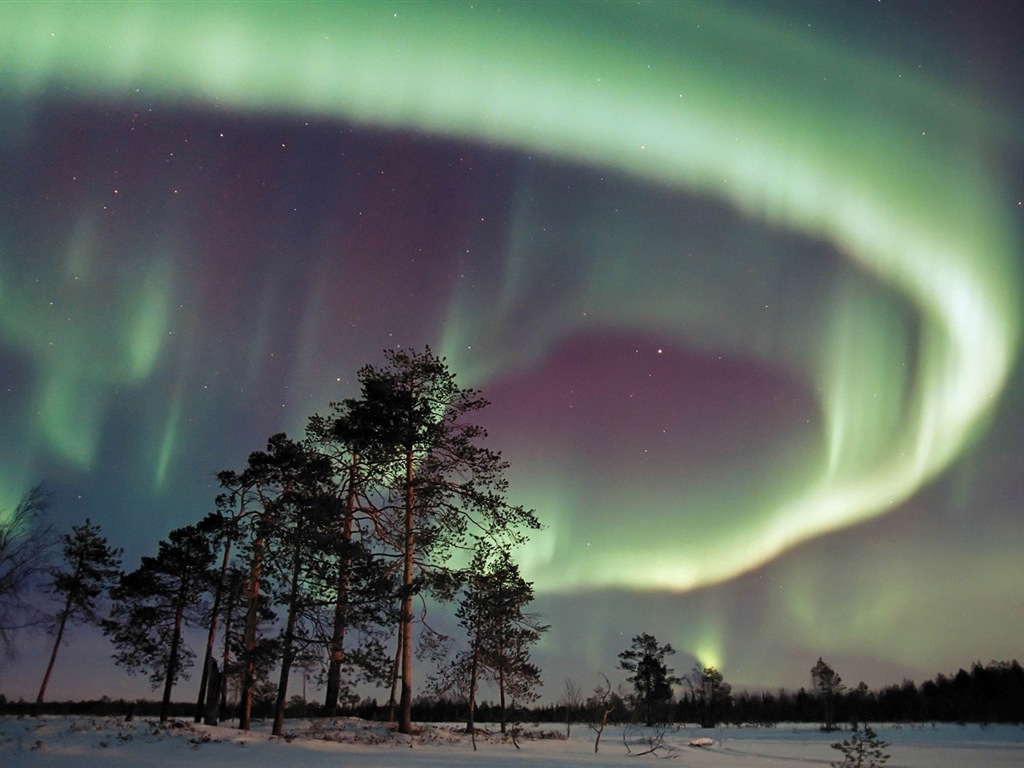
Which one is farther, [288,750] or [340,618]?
[340,618]

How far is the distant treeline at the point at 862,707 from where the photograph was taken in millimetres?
80938

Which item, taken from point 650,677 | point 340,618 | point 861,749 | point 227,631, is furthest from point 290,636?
point 650,677

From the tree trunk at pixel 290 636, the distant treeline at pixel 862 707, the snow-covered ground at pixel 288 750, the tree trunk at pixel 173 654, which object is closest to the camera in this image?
the snow-covered ground at pixel 288 750

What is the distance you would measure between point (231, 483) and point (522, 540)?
16314 millimetres

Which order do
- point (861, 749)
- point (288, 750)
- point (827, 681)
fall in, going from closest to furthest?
point (861, 749), point (288, 750), point (827, 681)

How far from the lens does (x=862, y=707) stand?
99750 millimetres

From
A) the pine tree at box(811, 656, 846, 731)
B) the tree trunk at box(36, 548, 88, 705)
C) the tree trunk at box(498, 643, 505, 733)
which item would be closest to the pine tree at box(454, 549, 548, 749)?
the tree trunk at box(498, 643, 505, 733)

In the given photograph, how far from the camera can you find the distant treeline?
8094cm

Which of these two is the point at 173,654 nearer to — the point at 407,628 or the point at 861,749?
the point at 407,628

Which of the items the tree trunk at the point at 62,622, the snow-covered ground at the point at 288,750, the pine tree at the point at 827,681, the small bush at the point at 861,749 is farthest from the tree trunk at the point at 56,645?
the pine tree at the point at 827,681

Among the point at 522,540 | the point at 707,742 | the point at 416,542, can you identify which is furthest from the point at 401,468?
the point at 707,742

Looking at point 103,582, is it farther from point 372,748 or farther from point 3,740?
point 372,748

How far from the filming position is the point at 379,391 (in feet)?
102

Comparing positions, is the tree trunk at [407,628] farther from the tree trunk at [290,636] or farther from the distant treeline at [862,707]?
the distant treeline at [862,707]
